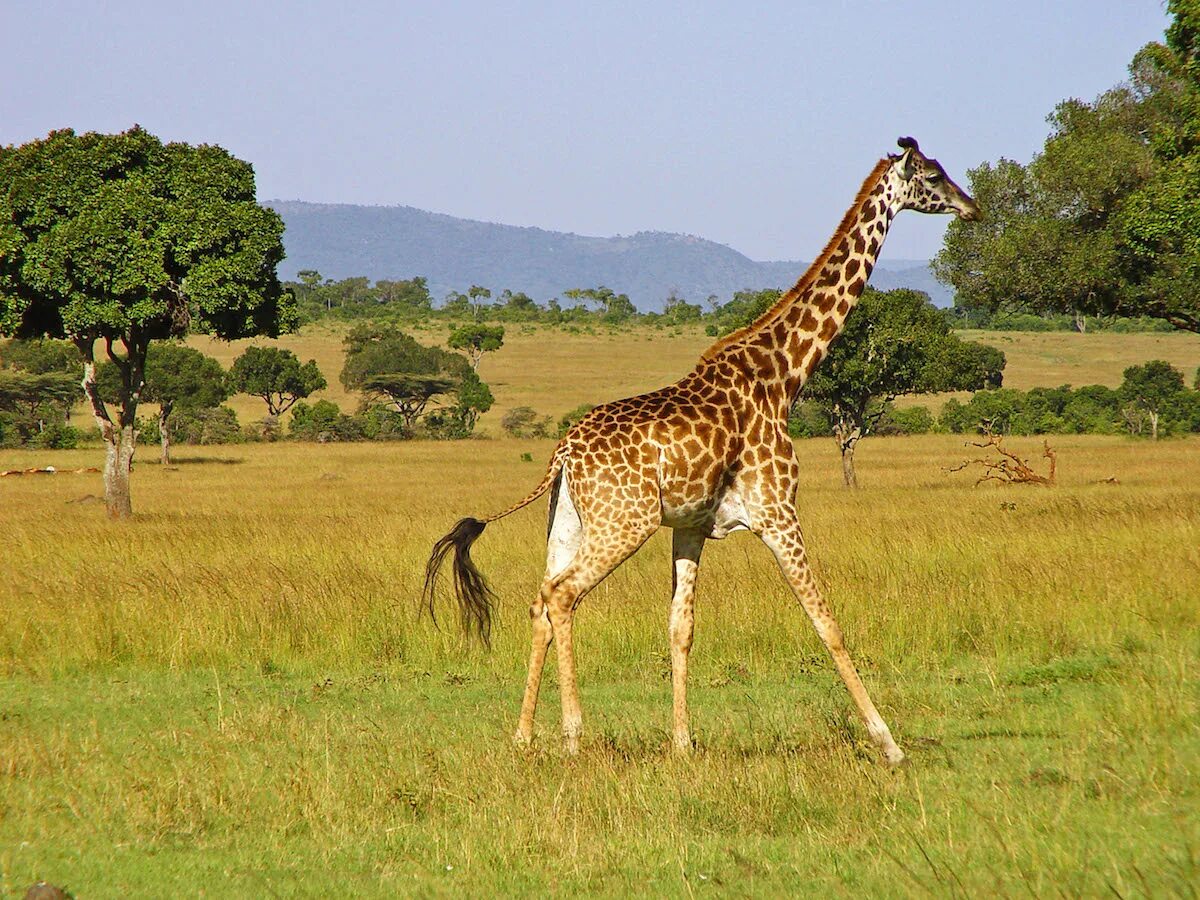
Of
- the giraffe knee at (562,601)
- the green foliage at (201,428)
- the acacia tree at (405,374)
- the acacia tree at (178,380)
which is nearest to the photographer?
the giraffe knee at (562,601)

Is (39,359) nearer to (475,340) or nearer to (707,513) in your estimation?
(475,340)

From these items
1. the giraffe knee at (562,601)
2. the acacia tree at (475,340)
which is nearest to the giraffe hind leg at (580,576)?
the giraffe knee at (562,601)

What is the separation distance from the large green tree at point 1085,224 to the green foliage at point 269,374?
43936 mm

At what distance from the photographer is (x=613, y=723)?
8727 mm

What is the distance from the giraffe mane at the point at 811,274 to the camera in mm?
8820

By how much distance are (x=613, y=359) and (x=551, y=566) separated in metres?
91.6

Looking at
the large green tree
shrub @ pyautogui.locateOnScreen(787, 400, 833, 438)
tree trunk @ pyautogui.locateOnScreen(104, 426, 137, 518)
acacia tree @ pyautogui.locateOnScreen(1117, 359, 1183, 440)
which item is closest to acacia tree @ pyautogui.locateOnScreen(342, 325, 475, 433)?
shrub @ pyautogui.locateOnScreen(787, 400, 833, 438)

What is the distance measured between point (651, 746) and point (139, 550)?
35.2ft

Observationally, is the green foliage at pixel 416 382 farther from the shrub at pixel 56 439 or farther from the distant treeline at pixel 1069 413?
the distant treeline at pixel 1069 413

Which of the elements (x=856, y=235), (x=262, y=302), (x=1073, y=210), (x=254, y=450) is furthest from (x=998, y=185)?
(x=254, y=450)

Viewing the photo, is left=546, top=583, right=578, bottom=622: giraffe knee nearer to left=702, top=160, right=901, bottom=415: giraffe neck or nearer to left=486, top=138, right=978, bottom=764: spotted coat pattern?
left=486, top=138, right=978, bottom=764: spotted coat pattern

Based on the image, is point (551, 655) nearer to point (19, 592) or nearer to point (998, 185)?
point (19, 592)

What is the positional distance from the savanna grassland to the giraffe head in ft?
11.7

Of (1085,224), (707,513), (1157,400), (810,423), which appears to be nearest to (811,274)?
(707,513)
